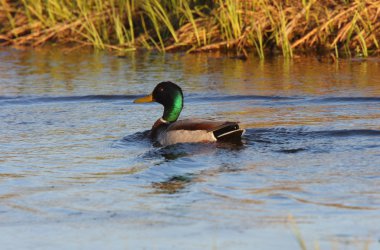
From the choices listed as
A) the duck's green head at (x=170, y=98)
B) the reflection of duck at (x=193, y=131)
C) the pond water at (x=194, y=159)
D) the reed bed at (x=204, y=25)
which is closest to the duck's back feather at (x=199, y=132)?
the reflection of duck at (x=193, y=131)

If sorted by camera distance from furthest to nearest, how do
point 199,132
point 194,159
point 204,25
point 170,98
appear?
point 204,25, point 170,98, point 199,132, point 194,159

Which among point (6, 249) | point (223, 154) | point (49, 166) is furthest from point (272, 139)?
point (6, 249)

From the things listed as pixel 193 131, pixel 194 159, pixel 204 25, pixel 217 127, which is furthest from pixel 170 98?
pixel 204 25

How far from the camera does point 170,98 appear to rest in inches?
399

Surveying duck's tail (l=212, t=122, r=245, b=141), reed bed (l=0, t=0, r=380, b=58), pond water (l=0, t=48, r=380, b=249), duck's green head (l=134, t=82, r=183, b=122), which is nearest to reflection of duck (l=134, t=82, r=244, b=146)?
duck's tail (l=212, t=122, r=245, b=141)

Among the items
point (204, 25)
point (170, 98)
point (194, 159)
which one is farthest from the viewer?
point (204, 25)

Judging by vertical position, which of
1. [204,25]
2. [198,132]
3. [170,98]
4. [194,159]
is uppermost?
[204,25]

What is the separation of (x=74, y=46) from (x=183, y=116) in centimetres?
567

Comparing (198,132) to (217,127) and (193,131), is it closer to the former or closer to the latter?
(193,131)

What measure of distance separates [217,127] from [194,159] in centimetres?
77

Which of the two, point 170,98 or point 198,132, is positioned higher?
point 170,98

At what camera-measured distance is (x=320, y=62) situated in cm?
1370

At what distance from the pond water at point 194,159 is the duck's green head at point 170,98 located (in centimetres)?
31

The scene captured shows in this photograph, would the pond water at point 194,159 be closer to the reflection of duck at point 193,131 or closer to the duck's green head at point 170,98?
the reflection of duck at point 193,131
